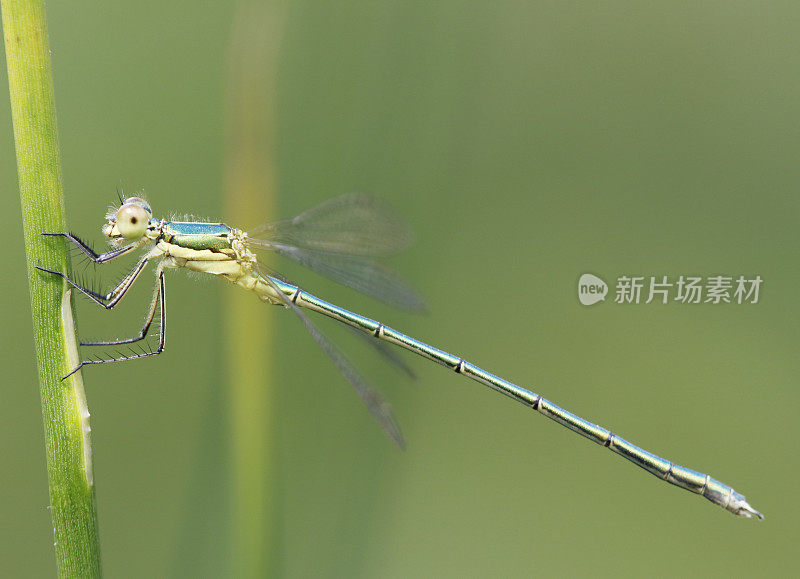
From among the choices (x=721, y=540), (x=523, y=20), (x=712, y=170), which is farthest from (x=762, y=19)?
(x=721, y=540)

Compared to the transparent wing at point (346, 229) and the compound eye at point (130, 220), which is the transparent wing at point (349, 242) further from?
the compound eye at point (130, 220)

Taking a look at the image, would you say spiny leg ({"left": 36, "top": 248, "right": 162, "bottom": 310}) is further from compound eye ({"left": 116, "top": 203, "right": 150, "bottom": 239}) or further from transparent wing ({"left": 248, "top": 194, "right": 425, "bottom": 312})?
transparent wing ({"left": 248, "top": 194, "right": 425, "bottom": 312})

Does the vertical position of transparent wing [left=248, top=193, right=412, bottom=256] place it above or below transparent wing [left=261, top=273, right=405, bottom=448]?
above

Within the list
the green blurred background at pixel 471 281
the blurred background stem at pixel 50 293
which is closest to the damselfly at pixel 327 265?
the green blurred background at pixel 471 281

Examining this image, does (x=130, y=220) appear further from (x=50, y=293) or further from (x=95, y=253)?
(x=50, y=293)

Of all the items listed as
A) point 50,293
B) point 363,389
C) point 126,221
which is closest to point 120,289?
point 126,221

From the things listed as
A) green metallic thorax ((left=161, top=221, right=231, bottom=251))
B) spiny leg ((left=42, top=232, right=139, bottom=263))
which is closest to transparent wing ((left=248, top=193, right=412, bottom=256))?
green metallic thorax ((left=161, top=221, right=231, bottom=251))
